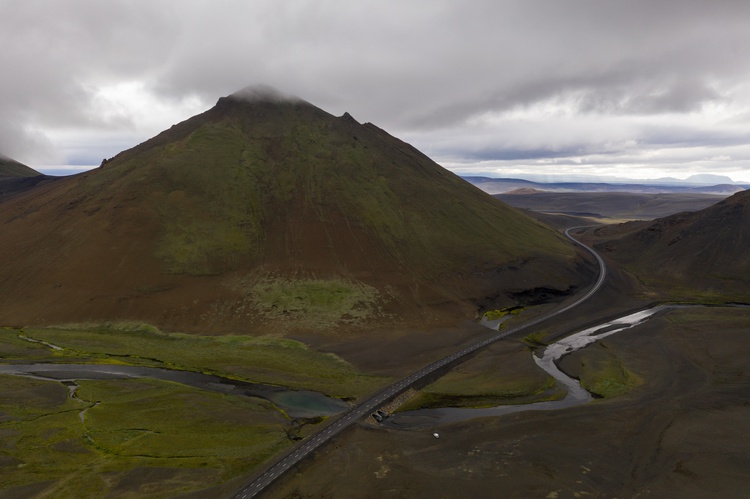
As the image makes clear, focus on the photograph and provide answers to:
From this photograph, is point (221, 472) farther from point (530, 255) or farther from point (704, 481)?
point (530, 255)

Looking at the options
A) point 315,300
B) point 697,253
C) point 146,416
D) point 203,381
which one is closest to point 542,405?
point 203,381

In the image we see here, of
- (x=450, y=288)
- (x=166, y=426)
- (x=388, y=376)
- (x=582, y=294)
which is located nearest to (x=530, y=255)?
(x=582, y=294)

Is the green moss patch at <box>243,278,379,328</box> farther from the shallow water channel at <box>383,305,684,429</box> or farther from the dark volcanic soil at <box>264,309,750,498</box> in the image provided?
the dark volcanic soil at <box>264,309,750,498</box>

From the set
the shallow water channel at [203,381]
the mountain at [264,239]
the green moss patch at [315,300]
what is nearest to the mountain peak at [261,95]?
the mountain at [264,239]

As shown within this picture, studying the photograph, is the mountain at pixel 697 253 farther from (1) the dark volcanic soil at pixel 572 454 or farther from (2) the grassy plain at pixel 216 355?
(2) the grassy plain at pixel 216 355

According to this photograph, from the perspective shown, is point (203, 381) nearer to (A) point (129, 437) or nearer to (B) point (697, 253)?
(A) point (129, 437)

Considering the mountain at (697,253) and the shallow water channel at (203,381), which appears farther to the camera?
the mountain at (697,253)

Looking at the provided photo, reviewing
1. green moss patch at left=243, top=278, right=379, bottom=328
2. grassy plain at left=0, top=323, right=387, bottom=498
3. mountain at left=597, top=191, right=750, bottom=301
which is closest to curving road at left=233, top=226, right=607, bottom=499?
grassy plain at left=0, top=323, right=387, bottom=498
